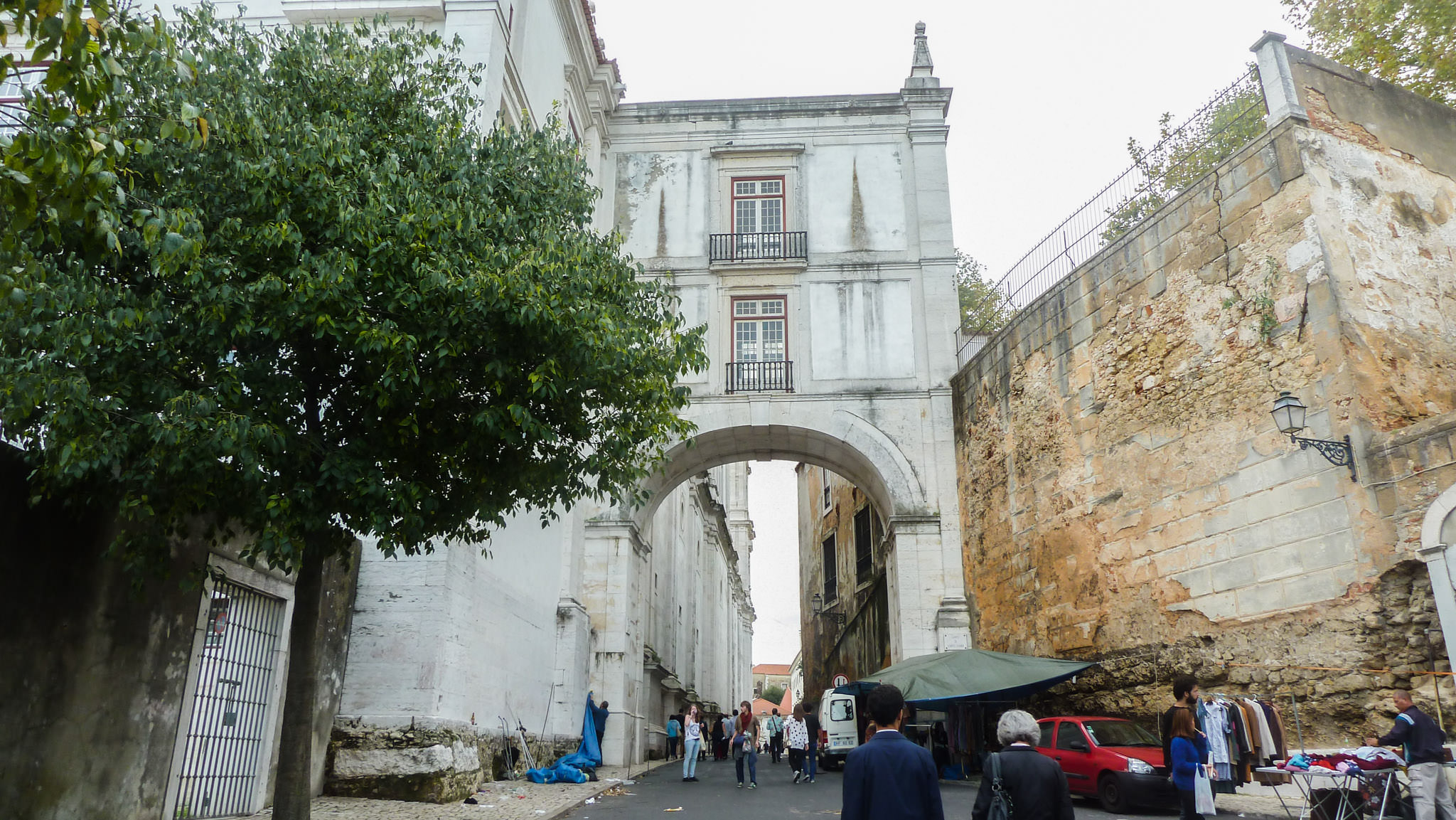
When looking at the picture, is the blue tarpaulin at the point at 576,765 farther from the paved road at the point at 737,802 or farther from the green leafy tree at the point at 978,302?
the green leafy tree at the point at 978,302

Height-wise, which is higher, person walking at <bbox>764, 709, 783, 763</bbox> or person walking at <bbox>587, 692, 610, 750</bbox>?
person walking at <bbox>587, 692, 610, 750</bbox>

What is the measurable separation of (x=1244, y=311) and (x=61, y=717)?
41.4 feet

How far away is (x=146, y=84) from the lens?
268 inches

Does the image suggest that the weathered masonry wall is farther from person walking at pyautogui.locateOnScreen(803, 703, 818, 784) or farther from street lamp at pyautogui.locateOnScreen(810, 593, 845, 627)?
street lamp at pyautogui.locateOnScreen(810, 593, 845, 627)

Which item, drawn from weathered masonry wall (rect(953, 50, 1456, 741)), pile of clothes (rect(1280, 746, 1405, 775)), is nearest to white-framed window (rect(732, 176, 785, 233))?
weathered masonry wall (rect(953, 50, 1456, 741))

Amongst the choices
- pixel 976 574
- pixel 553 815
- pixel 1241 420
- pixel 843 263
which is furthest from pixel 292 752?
pixel 843 263

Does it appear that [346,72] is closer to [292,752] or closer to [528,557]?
[292,752]

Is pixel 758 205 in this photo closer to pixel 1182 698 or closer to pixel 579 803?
pixel 579 803

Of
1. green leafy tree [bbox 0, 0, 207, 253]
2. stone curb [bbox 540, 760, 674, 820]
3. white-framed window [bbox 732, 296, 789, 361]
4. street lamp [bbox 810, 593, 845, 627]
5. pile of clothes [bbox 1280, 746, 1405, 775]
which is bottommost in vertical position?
stone curb [bbox 540, 760, 674, 820]

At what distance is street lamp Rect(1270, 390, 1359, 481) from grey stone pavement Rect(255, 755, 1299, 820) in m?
3.53

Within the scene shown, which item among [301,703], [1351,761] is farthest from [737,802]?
[1351,761]

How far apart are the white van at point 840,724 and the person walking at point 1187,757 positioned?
10697 millimetres

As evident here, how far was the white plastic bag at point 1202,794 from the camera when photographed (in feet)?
22.9

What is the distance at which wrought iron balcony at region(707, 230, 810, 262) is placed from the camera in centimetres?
2022
